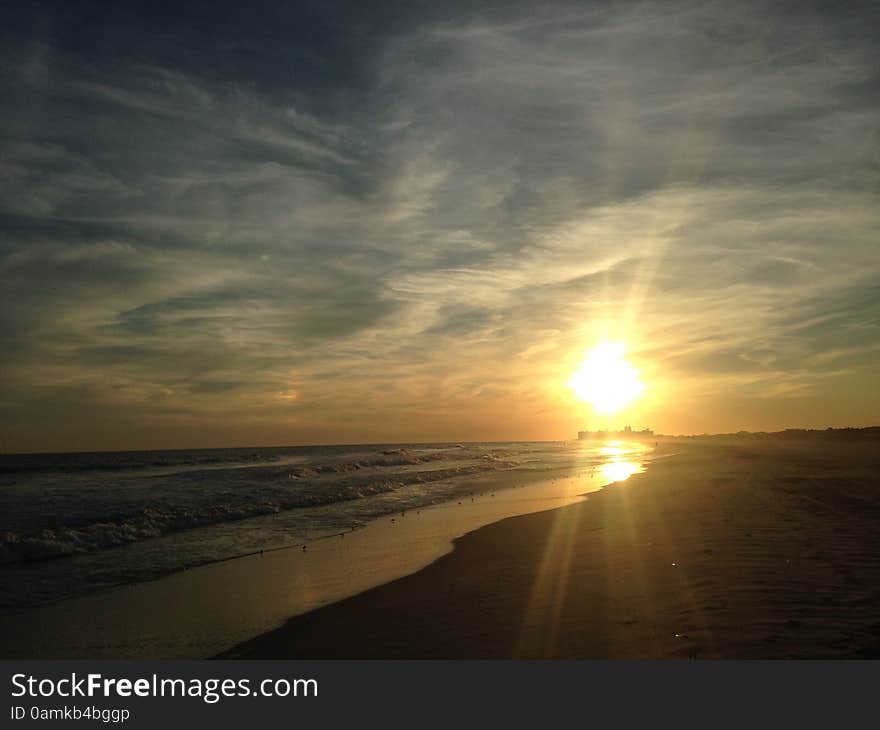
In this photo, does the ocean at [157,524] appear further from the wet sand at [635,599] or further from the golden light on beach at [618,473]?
the golden light on beach at [618,473]

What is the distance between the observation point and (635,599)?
9023 millimetres

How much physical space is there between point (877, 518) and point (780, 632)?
10587mm

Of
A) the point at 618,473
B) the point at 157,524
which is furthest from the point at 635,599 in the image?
the point at 618,473

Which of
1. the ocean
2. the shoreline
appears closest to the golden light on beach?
the ocean

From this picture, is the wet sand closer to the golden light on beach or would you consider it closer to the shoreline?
the shoreline

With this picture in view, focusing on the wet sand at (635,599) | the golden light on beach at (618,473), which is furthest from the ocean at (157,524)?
the golden light on beach at (618,473)

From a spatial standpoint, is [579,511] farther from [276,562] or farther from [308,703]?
[308,703]

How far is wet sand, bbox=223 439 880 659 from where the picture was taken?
7.13 m

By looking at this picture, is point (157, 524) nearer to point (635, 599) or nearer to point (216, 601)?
point (216, 601)

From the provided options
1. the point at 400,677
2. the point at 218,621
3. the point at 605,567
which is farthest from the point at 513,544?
the point at 400,677

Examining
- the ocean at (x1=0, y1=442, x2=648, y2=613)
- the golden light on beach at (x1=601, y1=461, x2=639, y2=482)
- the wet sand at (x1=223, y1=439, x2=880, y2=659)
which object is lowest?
the golden light on beach at (x1=601, y1=461, x2=639, y2=482)

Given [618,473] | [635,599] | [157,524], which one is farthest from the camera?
[618,473]

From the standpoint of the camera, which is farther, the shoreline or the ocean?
the ocean

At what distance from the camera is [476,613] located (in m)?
9.02
